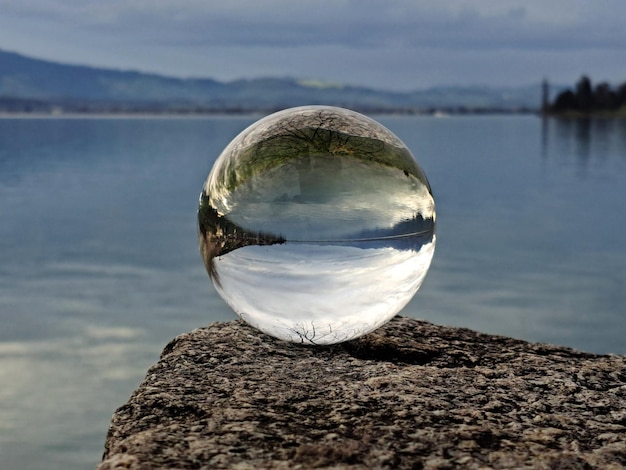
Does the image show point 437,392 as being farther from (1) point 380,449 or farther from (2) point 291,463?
(2) point 291,463

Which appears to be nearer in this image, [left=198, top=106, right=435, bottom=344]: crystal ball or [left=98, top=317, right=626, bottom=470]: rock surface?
[left=98, top=317, right=626, bottom=470]: rock surface

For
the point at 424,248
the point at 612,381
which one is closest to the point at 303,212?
the point at 424,248

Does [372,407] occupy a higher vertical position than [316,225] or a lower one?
lower

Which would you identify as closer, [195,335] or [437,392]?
[437,392]

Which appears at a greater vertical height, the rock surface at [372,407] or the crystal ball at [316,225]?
the crystal ball at [316,225]

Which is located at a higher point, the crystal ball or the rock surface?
the crystal ball
